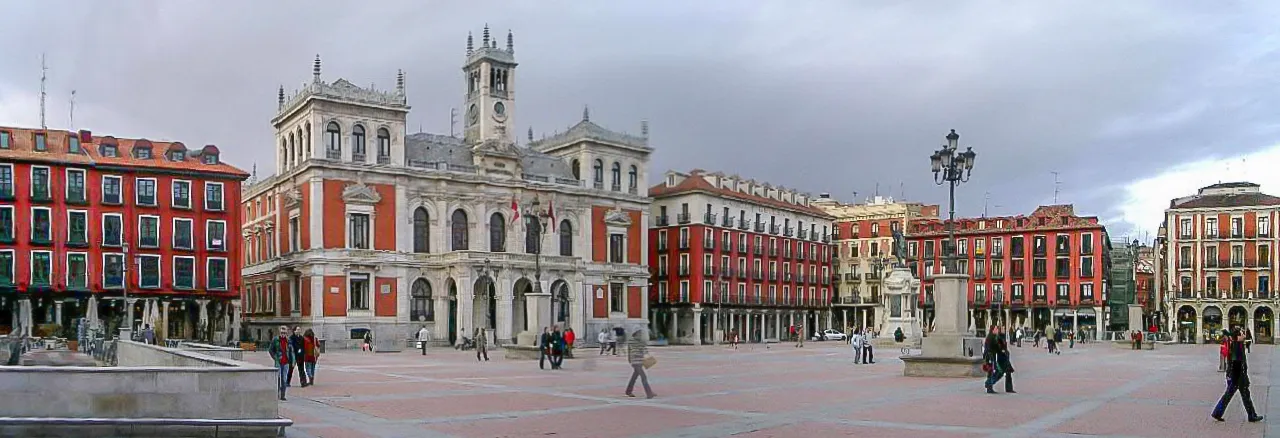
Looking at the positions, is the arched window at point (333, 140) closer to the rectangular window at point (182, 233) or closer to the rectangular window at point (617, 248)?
the rectangular window at point (182, 233)

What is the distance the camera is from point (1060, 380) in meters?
31.1

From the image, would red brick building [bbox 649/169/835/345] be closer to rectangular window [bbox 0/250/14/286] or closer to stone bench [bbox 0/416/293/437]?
rectangular window [bbox 0/250/14/286]

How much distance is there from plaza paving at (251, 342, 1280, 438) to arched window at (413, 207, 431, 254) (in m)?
41.6

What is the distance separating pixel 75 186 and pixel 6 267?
18.4 feet

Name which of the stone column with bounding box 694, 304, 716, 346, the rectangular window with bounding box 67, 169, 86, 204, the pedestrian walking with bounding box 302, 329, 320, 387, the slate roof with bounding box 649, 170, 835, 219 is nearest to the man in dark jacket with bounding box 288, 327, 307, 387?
the pedestrian walking with bounding box 302, 329, 320, 387

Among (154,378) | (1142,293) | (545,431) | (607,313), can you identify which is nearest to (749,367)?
(545,431)

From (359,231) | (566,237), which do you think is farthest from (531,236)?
(359,231)

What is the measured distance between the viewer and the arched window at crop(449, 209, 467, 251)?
254 feet

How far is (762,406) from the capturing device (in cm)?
2205

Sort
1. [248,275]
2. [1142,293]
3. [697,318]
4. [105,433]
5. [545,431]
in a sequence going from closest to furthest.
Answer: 1. [105,433]
2. [545,431]
3. [248,275]
4. [697,318]
5. [1142,293]

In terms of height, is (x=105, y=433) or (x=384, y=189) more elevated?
A: (x=384, y=189)

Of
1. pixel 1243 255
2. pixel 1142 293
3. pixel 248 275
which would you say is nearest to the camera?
pixel 248 275

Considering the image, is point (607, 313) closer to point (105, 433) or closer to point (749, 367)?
point (749, 367)

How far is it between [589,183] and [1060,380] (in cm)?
5789
